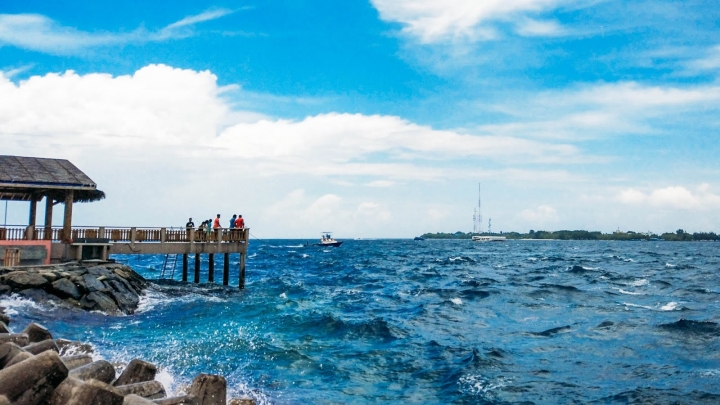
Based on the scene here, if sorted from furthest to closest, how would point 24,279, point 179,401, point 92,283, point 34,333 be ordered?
point 92,283 → point 24,279 → point 34,333 → point 179,401

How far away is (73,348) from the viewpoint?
12.8 m

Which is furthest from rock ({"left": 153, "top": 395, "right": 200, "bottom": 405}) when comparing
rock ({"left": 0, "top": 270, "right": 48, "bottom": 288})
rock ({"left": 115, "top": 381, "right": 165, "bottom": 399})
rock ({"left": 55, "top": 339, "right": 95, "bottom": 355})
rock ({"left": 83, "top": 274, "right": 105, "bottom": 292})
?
rock ({"left": 83, "top": 274, "right": 105, "bottom": 292})

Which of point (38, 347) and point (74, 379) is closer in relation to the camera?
point (74, 379)

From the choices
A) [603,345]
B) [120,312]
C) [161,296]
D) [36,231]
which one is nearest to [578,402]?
[603,345]

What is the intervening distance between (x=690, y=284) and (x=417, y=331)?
25.4 m

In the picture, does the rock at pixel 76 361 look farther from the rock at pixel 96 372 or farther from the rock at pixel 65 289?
the rock at pixel 65 289

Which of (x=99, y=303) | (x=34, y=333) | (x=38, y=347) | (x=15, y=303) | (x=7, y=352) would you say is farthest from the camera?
(x=99, y=303)

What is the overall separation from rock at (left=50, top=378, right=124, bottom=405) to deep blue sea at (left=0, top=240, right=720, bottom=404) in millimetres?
4723

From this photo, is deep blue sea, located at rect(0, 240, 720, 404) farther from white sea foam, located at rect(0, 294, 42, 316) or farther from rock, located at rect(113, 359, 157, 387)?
rock, located at rect(113, 359, 157, 387)

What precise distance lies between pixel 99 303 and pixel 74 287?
117 cm

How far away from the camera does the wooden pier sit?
79.5 feet

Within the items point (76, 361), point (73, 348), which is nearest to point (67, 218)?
point (73, 348)

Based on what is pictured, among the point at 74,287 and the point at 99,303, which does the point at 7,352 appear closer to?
the point at 99,303

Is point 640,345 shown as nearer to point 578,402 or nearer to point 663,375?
point 663,375
